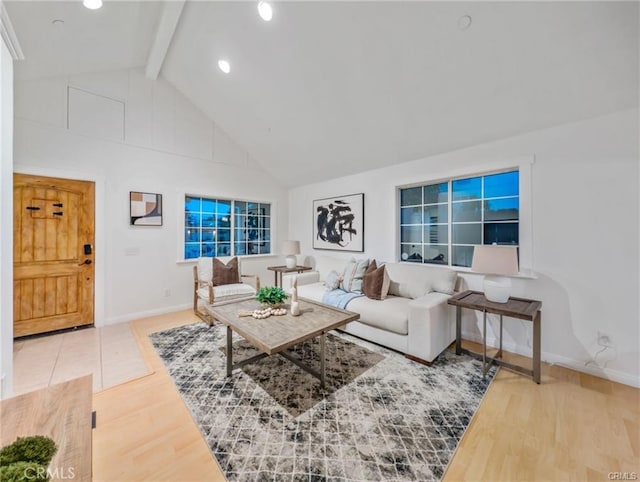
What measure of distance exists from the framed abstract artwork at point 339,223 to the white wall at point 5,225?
378 centimetres

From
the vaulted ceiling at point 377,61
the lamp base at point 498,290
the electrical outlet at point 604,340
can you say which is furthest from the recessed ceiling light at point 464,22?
the electrical outlet at point 604,340

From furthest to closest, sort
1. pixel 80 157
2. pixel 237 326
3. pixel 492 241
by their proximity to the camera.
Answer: pixel 80 157 < pixel 492 241 < pixel 237 326

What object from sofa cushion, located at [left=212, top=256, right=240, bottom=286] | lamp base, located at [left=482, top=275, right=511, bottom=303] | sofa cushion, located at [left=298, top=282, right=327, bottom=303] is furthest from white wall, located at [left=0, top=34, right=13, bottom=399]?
lamp base, located at [left=482, top=275, right=511, bottom=303]

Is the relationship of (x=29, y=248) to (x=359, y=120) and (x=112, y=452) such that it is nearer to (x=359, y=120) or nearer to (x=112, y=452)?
(x=112, y=452)

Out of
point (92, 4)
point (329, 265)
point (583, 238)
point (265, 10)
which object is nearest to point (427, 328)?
point (583, 238)

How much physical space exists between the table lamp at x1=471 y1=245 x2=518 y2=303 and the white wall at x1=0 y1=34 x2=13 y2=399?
3899 millimetres

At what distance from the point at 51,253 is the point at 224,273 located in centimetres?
209

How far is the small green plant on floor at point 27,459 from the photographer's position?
630mm

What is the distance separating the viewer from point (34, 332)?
3.14 metres

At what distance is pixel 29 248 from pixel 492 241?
18.2 ft

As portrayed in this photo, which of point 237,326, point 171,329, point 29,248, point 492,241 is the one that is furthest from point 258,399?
point 29,248

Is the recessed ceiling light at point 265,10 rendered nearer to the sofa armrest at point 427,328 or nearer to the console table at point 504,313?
the sofa armrest at point 427,328

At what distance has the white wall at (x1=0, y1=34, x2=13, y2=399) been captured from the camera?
72.2 inches

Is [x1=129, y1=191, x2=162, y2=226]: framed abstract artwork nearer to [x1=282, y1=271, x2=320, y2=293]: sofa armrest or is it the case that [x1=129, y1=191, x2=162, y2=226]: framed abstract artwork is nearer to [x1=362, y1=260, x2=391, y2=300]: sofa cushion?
[x1=282, y1=271, x2=320, y2=293]: sofa armrest
